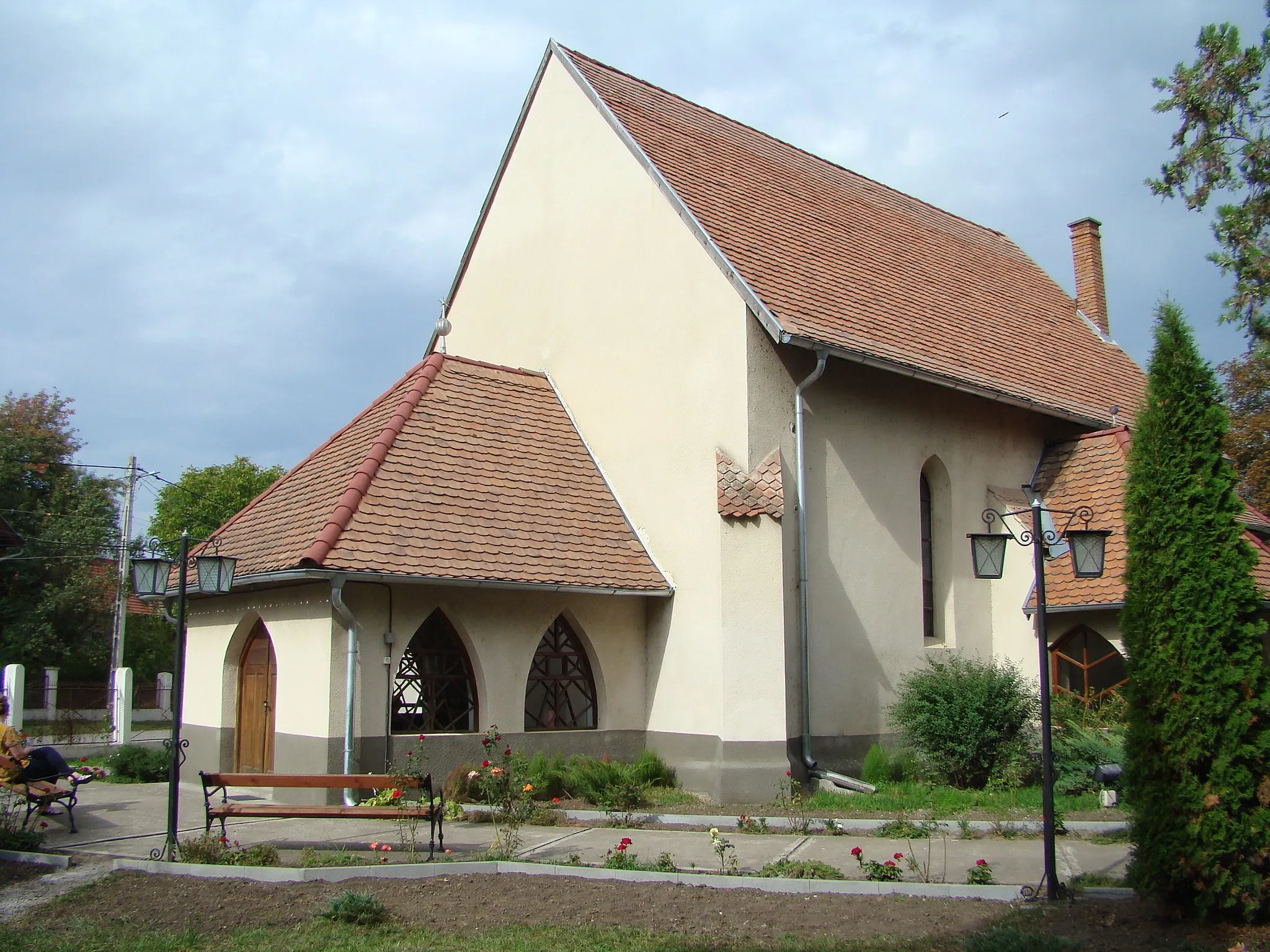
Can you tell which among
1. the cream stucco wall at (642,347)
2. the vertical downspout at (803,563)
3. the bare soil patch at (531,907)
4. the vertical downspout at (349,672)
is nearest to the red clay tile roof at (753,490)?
the cream stucco wall at (642,347)

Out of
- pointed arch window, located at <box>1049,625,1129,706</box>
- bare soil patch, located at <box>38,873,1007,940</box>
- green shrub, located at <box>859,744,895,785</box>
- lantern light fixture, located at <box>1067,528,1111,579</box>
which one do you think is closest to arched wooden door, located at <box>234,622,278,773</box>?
bare soil patch, located at <box>38,873,1007,940</box>

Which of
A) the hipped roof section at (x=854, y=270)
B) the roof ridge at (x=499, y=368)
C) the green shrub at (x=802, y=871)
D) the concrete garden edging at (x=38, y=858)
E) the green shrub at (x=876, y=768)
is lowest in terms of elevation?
the concrete garden edging at (x=38, y=858)

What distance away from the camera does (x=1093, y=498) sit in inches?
658

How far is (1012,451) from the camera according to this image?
17734mm

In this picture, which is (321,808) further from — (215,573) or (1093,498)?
(1093,498)

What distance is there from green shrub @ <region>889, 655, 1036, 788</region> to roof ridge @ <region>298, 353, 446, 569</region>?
291 inches

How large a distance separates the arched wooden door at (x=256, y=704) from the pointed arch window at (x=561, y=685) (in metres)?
3.42

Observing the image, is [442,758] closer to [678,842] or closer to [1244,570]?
[678,842]

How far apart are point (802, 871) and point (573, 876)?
→ 186 cm

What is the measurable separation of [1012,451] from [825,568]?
4983 mm

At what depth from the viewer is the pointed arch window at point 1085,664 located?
1573 centimetres

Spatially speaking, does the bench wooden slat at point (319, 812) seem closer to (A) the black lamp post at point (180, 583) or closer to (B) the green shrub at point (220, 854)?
(B) the green shrub at point (220, 854)

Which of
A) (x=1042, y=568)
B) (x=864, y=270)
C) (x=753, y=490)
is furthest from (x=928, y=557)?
(x=1042, y=568)

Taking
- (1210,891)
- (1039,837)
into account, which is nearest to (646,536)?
(1039,837)
